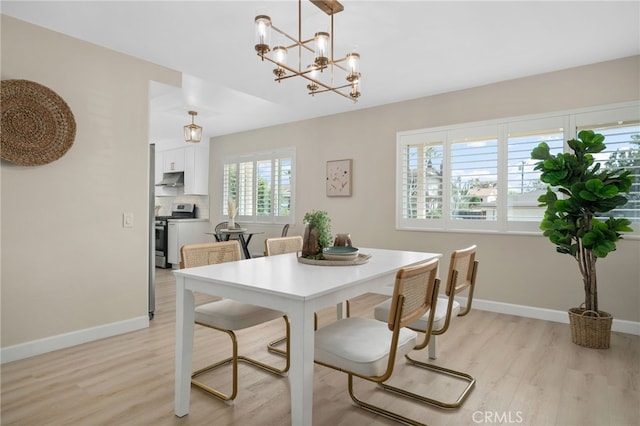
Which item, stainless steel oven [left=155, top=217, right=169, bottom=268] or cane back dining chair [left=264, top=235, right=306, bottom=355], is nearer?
cane back dining chair [left=264, top=235, right=306, bottom=355]

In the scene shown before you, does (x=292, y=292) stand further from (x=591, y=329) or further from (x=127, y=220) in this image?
(x=591, y=329)

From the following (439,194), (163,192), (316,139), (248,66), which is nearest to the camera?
(248,66)

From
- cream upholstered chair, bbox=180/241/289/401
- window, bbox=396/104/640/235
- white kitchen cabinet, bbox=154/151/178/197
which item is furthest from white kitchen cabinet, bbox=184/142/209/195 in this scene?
cream upholstered chair, bbox=180/241/289/401

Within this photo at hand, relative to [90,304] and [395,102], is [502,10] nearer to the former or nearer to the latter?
[395,102]

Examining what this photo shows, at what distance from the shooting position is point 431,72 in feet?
11.7

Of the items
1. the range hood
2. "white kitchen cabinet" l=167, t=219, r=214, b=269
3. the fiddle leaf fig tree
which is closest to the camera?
the fiddle leaf fig tree

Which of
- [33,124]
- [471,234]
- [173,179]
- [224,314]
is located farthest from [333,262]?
[173,179]

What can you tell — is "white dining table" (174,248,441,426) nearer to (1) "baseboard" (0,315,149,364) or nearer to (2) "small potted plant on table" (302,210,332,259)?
(2) "small potted plant on table" (302,210,332,259)

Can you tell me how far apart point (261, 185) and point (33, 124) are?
147 inches

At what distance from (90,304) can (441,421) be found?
276cm

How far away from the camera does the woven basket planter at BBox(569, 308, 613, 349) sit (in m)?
2.82

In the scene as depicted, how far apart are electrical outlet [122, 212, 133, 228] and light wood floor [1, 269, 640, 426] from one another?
3.12 feet

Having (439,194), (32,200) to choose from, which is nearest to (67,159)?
(32,200)

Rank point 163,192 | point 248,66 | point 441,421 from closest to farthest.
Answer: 1. point 441,421
2. point 248,66
3. point 163,192
